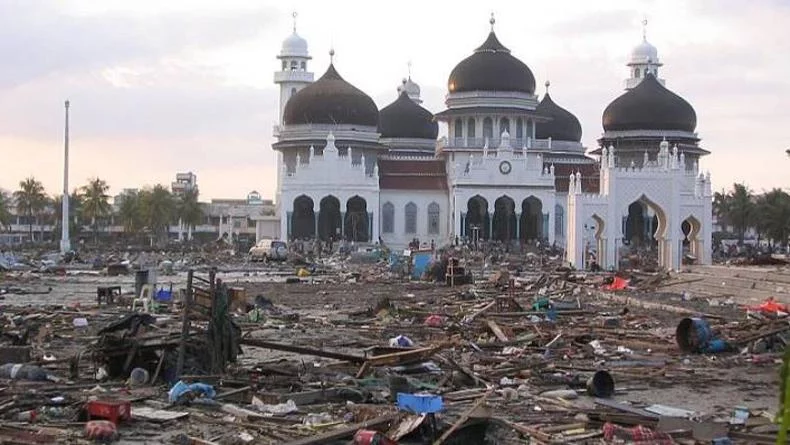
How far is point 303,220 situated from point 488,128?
1364cm

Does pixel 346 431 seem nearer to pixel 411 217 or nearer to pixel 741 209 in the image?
pixel 411 217

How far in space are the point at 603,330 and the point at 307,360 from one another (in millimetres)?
6926

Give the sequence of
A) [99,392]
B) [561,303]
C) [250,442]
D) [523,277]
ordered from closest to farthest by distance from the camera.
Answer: [250,442] → [99,392] → [561,303] → [523,277]

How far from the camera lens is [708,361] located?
1750 centimetres

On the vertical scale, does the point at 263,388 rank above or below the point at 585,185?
below

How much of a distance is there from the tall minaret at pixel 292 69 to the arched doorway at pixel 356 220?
15.4m

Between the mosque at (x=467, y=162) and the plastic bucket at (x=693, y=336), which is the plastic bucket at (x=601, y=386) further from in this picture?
the mosque at (x=467, y=162)

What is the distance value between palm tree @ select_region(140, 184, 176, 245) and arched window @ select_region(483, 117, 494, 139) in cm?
2897

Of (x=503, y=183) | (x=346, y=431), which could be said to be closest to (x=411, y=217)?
(x=503, y=183)

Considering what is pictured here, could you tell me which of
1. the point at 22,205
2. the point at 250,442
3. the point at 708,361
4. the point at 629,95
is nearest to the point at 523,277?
the point at 708,361

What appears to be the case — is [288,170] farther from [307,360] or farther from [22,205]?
[307,360]

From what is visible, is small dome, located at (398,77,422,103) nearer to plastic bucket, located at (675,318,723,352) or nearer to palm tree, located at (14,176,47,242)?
palm tree, located at (14,176,47,242)

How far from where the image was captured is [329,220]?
79188mm

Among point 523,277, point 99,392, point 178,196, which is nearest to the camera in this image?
point 99,392
